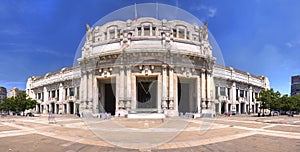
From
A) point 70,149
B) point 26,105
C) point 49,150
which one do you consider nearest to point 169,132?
point 70,149

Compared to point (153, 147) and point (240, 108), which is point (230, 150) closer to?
point (153, 147)

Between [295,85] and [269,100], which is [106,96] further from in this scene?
[295,85]

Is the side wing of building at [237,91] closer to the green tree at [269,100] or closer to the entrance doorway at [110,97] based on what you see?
the green tree at [269,100]

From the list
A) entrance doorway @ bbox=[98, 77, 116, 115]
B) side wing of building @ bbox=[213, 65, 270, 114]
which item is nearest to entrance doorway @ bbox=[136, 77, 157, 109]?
entrance doorway @ bbox=[98, 77, 116, 115]

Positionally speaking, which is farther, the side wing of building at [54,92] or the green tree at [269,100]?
the side wing of building at [54,92]

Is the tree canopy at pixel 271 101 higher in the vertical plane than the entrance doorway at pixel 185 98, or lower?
lower

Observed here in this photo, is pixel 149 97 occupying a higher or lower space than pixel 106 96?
higher

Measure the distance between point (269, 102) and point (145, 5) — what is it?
52.1 metres

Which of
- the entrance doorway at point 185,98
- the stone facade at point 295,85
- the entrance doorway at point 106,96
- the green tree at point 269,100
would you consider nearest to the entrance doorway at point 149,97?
the entrance doorway at point 185,98

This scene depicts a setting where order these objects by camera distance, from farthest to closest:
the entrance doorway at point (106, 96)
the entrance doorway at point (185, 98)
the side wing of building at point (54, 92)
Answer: the side wing of building at point (54, 92), the entrance doorway at point (106, 96), the entrance doorway at point (185, 98)

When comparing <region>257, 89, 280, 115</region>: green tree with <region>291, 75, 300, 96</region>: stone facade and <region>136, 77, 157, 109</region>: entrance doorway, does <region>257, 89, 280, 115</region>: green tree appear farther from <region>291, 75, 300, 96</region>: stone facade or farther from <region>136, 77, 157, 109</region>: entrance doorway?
<region>291, 75, 300, 96</region>: stone facade

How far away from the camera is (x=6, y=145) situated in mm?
11797

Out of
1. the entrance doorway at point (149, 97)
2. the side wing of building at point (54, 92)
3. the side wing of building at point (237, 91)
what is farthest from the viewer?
the side wing of building at point (54, 92)

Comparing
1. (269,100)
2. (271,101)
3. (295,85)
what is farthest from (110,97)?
(295,85)
